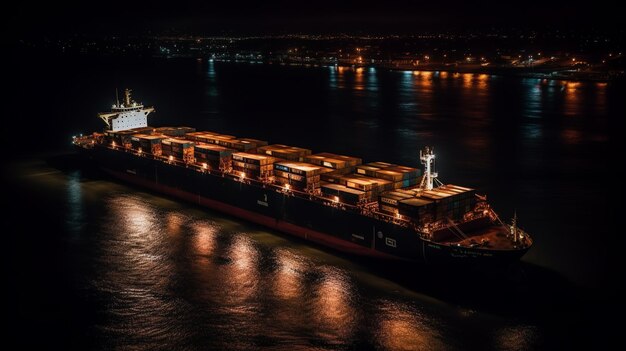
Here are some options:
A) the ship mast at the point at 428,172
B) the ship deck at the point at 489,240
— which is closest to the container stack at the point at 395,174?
the ship mast at the point at 428,172

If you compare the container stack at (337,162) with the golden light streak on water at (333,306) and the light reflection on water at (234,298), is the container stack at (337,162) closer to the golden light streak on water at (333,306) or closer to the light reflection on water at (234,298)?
the light reflection on water at (234,298)

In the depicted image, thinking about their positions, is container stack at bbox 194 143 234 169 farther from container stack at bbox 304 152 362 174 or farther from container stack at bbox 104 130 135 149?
container stack at bbox 104 130 135 149

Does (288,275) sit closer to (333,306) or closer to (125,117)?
(333,306)

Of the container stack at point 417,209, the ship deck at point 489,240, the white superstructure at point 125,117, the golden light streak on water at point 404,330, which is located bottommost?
the golden light streak on water at point 404,330

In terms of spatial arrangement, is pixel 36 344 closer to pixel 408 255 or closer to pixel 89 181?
pixel 408 255

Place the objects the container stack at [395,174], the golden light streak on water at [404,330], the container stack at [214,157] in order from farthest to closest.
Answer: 1. the container stack at [214,157]
2. the container stack at [395,174]
3. the golden light streak on water at [404,330]

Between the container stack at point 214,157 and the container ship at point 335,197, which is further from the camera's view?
the container stack at point 214,157

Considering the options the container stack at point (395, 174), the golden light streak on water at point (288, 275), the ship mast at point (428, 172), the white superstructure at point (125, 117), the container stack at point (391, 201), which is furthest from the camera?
the white superstructure at point (125, 117)

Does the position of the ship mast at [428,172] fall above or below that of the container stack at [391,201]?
above
